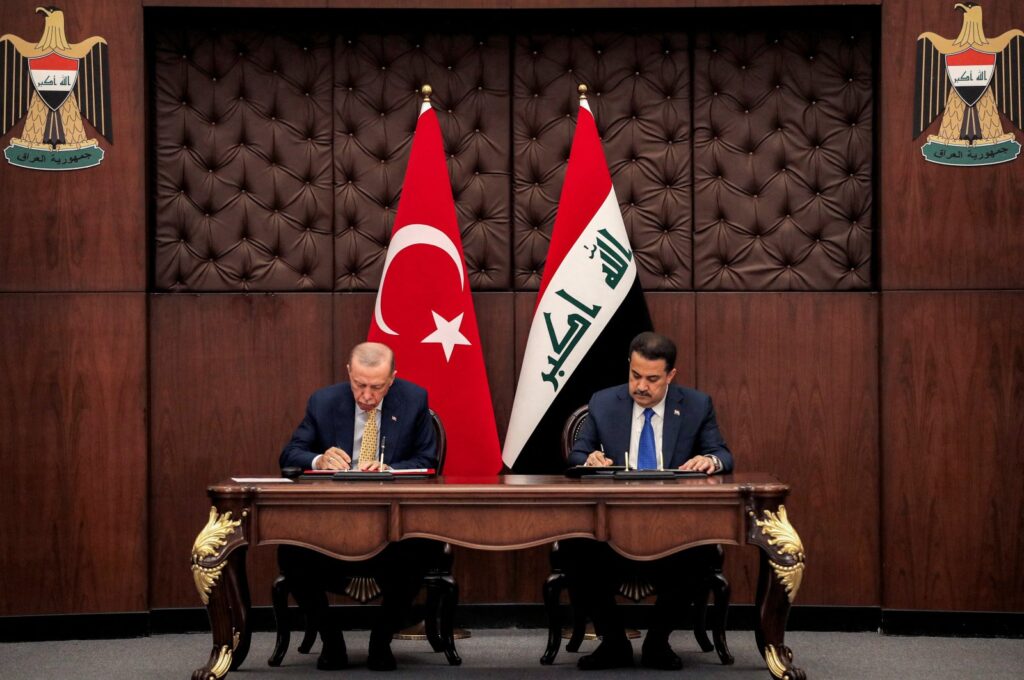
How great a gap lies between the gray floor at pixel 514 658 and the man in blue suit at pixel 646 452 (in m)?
0.15

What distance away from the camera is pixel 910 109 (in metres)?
5.39

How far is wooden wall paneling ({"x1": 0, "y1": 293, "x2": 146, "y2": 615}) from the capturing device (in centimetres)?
532

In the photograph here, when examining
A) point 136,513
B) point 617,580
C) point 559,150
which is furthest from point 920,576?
point 136,513

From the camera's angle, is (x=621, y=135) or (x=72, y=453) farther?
(x=621, y=135)

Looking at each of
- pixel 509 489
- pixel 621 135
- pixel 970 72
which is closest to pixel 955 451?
pixel 970 72

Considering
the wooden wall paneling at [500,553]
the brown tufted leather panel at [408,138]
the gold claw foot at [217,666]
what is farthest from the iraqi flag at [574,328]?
the gold claw foot at [217,666]

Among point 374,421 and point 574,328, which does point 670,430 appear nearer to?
point 574,328

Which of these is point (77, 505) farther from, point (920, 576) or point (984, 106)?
point (984, 106)

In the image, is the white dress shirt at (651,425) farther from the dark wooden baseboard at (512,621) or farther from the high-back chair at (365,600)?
the dark wooden baseboard at (512,621)

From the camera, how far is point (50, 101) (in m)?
5.38

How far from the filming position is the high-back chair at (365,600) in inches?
179

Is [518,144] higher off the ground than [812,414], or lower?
higher

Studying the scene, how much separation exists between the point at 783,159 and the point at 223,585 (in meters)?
3.03

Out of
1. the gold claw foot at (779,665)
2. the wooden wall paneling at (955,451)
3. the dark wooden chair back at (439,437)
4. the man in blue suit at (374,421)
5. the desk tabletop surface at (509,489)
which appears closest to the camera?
the desk tabletop surface at (509,489)
